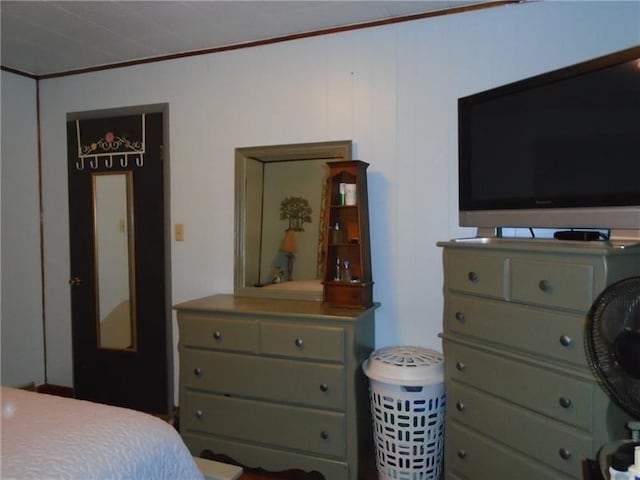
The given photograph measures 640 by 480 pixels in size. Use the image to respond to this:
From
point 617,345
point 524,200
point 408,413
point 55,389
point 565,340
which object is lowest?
point 55,389

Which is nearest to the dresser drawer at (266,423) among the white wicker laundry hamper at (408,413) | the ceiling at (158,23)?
the white wicker laundry hamper at (408,413)

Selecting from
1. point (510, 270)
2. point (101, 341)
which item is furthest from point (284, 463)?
point (101, 341)

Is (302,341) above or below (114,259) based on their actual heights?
below

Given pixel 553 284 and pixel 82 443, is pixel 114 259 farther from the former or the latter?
pixel 553 284

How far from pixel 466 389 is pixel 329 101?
1.68 m

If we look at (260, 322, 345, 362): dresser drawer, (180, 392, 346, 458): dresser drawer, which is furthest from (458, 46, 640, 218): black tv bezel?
(180, 392, 346, 458): dresser drawer

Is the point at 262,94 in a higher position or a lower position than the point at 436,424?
higher

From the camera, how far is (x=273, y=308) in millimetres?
2248

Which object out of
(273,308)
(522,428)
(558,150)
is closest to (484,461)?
(522,428)

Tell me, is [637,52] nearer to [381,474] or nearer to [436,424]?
[436,424]

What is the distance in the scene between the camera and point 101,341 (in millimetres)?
3100

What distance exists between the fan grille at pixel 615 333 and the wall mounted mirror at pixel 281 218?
1.64 m

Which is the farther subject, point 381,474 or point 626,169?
point 381,474

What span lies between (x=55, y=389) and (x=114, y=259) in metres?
1.13
